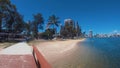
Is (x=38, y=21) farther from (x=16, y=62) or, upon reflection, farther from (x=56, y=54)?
(x=16, y=62)

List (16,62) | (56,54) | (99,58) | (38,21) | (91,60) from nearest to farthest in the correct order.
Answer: (16,62) → (91,60) → (99,58) → (56,54) → (38,21)

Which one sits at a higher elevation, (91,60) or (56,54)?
(56,54)

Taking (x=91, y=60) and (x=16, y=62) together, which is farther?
(x=91, y=60)

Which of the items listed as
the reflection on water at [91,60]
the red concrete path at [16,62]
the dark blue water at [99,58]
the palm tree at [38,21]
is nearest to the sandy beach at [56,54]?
the reflection on water at [91,60]

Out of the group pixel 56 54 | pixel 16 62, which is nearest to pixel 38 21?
pixel 56 54

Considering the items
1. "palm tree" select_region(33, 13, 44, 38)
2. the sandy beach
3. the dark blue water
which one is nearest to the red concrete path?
the sandy beach

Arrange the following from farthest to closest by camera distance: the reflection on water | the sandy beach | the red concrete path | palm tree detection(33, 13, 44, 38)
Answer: palm tree detection(33, 13, 44, 38) < the sandy beach < the reflection on water < the red concrete path

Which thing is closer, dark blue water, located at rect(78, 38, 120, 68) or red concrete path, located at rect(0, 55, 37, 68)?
red concrete path, located at rect(0, 55, 37, 68)

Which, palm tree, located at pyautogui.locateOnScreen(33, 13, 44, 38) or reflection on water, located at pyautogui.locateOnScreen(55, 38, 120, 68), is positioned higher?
palm tree, located at pyautogui.locateOnScreen(33, 13, 44, 38)

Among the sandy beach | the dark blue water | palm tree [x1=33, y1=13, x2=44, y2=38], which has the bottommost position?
the dark blue water

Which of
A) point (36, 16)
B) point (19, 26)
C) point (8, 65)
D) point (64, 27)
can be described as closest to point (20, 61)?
point (8, 65)

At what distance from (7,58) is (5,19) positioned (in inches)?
1768

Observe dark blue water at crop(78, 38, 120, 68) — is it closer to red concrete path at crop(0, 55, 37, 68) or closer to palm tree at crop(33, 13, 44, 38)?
red concrete path at crop(0, 55, 37, 68)

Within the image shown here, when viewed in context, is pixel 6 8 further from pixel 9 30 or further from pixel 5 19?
pixel 9 30
